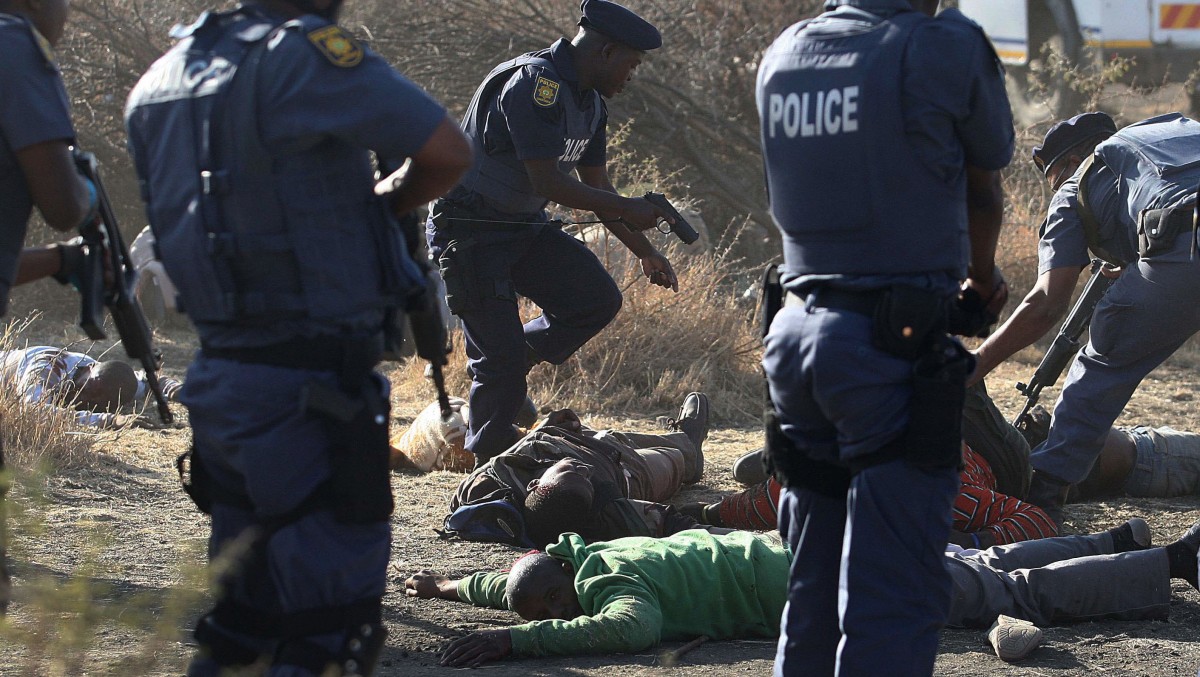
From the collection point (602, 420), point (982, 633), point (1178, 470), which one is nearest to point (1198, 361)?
point (1178, 470)

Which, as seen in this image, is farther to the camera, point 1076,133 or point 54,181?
point 1076,133

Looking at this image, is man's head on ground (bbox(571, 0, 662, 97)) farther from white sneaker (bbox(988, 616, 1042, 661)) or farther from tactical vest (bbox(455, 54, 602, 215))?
white sneaker (bbox(988, 616, 1042, 661))

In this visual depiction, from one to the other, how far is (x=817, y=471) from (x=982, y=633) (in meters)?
1.31

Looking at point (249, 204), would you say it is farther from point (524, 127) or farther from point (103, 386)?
point (103, 386)

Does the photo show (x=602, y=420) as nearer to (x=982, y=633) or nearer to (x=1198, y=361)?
(x=982, y=633)

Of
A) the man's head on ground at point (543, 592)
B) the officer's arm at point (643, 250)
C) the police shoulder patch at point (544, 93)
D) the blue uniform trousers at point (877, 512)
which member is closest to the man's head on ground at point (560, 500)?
the man's head on ground at point (543, 592)

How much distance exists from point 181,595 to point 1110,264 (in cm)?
382

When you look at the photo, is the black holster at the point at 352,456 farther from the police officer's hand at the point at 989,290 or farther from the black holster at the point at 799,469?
the police officer's hand at the point at 989,290

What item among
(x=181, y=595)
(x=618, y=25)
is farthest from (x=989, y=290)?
(x=618, y=25)

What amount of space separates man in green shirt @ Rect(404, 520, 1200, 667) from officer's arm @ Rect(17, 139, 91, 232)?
146cm

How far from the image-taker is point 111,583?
398 centimetres

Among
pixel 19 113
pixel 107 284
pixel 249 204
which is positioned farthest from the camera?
pixel 107 284

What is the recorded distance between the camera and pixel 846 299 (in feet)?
8.30

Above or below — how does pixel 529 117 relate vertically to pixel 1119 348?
above
